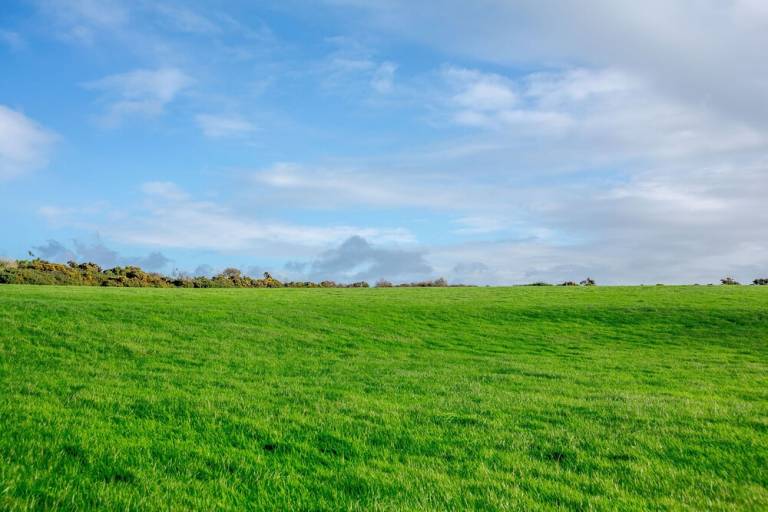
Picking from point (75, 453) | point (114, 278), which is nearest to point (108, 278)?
point (114, 278)

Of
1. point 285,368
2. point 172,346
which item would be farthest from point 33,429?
point 172,346

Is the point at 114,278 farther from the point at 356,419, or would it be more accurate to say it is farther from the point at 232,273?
the point at 356,419

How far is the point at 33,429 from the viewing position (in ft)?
34.7

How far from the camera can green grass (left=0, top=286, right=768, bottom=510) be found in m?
8.09

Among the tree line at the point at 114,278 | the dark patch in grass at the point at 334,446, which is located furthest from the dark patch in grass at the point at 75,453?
the tree line at the point at 114,278

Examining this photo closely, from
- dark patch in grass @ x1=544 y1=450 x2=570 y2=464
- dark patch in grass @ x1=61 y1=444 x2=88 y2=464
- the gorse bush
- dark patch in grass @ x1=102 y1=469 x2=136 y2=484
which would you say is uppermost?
the gorse bush

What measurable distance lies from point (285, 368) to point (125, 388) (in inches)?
241

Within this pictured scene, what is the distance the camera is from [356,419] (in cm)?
1209

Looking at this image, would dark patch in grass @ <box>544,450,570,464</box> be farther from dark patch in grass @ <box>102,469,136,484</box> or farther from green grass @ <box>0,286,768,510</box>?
dark patch in grass @ <box>102,469,136,484</box>

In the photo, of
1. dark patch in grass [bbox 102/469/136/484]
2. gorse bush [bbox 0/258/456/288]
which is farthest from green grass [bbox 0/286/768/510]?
gorse bush [bbox 0/258/456/288]

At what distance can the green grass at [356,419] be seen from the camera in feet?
26.6

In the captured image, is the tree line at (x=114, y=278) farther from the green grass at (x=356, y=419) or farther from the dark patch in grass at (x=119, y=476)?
the dark patch in grass at (x=119, y=476)

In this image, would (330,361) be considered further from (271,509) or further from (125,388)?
(271,509)

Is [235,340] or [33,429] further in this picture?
[235,340]
